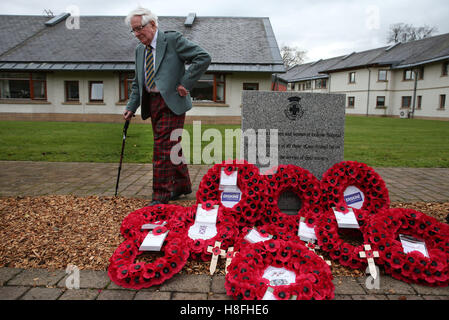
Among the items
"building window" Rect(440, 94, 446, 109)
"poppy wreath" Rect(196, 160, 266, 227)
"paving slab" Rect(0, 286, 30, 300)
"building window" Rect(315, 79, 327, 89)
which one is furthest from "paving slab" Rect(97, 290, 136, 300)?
"building window" Rect(315, 79, 327, 89)

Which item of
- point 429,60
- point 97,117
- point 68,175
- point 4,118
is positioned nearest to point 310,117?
point 68,175

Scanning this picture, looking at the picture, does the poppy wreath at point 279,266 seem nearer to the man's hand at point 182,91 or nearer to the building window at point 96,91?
the man's hand at point 182,91

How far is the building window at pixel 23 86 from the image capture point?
21.5 meters

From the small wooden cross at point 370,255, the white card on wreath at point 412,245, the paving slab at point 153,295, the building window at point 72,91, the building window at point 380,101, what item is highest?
the building window at point 380,101

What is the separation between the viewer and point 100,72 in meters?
21.1

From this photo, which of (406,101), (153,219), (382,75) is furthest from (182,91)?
(382,75)

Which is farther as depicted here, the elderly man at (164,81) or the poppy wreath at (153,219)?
the elderly man at (164,81)

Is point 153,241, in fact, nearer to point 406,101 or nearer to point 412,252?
point 412,252

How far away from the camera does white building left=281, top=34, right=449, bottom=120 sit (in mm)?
30438

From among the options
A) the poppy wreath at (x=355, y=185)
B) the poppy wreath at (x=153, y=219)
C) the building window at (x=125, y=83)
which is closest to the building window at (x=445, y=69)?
the building window at (x=125, y=83)

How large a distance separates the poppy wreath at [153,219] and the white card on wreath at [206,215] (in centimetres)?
15

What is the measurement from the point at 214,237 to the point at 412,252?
Result: 1608 millimetres

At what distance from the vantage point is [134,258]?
2.77 m
